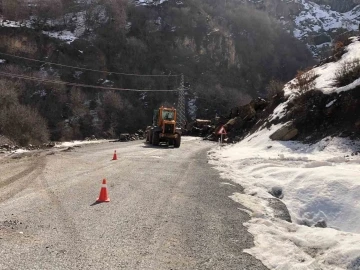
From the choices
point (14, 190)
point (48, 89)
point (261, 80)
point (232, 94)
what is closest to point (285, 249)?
point (14, 190)

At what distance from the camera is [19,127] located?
27156 mm

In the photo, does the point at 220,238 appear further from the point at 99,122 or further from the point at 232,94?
the point at 232,94

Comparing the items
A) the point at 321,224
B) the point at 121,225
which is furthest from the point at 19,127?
the point at 321,224

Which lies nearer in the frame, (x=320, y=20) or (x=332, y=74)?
(x=332, y=74)

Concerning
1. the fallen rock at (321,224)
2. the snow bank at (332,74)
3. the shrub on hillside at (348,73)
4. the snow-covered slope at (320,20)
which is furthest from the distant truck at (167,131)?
the snow-covered slope at (320,20)

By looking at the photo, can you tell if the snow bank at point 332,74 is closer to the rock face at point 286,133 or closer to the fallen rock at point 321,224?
the rock face at point 286,133

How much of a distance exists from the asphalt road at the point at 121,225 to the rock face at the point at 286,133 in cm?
825

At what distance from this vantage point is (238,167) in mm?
13461

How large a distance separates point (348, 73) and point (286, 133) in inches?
165

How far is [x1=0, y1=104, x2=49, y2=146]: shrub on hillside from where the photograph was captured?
25.8m

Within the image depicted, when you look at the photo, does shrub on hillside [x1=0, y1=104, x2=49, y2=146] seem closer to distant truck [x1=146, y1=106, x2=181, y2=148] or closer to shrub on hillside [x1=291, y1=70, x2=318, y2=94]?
distant truck [x1=146, y1=106, x2=181, y2=148]

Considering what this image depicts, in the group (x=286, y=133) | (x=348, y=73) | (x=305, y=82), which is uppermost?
(x=348, y=73)

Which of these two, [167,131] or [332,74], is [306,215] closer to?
[332,74]

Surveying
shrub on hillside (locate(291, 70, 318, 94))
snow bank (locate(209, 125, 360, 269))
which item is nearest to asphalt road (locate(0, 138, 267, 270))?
snow bank (locate(209, 125, 360, 269))
